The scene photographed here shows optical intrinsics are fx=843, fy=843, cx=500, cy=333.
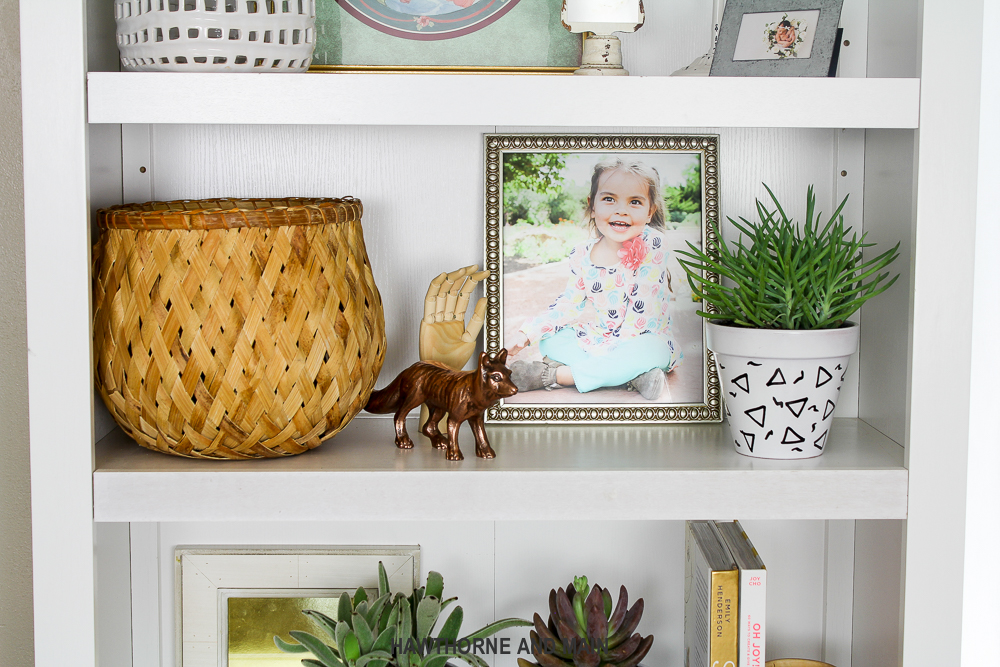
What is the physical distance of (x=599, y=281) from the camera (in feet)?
3.30

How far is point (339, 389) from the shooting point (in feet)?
2.70

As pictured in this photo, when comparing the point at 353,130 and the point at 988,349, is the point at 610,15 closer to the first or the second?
the point at 353,130

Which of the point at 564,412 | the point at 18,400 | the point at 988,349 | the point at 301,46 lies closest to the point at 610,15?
the point at 301,46

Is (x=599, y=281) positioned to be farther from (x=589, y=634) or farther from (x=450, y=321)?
(x=589, y=634)

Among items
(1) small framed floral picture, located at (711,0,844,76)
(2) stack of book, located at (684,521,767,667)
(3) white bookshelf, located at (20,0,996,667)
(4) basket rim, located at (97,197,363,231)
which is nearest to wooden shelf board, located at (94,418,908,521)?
(3) white bookshelf, located at (20,0,996,667)

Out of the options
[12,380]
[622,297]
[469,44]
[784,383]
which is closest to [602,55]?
[469,44]

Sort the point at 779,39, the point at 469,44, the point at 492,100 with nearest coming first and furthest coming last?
the point at 492,100 → the point at 779,39 → the point at 469,44

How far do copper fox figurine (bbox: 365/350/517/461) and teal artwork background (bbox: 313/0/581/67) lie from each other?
35cm

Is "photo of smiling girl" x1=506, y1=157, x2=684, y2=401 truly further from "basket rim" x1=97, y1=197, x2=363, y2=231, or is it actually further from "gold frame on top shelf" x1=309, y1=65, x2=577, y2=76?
"basket rim" x1=97, y1=197, x2=363, y2=231

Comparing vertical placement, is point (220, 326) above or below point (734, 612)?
above

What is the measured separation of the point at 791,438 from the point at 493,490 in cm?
30

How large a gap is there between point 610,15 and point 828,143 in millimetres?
335

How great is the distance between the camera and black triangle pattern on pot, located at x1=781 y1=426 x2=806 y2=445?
83 centimetres

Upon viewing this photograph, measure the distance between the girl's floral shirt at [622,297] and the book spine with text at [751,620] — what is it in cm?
29
